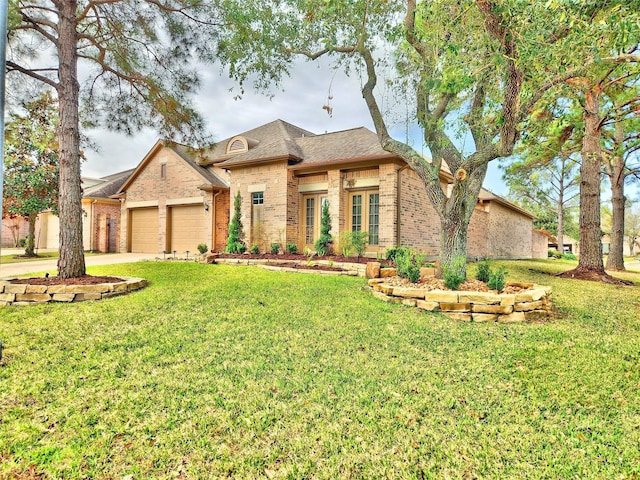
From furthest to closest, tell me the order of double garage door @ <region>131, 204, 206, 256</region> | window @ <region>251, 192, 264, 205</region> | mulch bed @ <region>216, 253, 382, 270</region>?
double garage door @ <region>131, 204, 206, 256</region> → window @ <region>251, 192, 264, 205</region> → mulch bed @ <region>216, 253, 382, 270</region>

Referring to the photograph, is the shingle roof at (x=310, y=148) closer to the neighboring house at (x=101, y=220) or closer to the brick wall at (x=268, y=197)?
the brick wall at (x=268, y=197)

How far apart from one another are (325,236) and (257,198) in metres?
3.63

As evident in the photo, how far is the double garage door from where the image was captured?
1573 cm

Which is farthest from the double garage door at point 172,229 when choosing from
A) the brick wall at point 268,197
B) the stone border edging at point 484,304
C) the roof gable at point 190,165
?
the stone border edging at point 484,304

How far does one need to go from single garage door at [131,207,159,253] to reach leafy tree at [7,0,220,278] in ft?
28.3

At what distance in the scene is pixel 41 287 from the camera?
6.05 meters

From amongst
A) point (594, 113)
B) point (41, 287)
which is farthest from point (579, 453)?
point (594, 113)

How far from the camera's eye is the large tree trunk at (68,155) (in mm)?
6836

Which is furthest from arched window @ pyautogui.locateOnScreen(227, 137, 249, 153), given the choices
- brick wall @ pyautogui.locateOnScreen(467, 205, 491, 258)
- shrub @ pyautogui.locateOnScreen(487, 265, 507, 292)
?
shrub @ pyautogui.locateOnScreen(487, 265, 507, 292)

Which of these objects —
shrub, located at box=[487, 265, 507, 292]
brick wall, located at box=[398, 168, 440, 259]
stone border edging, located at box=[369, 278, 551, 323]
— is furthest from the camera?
brick wall, located at box=[398, 168, 440, 259]

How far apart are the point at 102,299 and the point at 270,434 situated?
5.29 m

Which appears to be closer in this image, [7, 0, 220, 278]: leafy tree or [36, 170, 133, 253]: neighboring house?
[7, 0, 220, 278]: leafy tree

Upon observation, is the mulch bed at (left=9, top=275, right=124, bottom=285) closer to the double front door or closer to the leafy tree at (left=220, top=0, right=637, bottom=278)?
the leafy tree at (left=220, top=0, right=637, bottom=278)

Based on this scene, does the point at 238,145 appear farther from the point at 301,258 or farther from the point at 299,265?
the point at 299,265
